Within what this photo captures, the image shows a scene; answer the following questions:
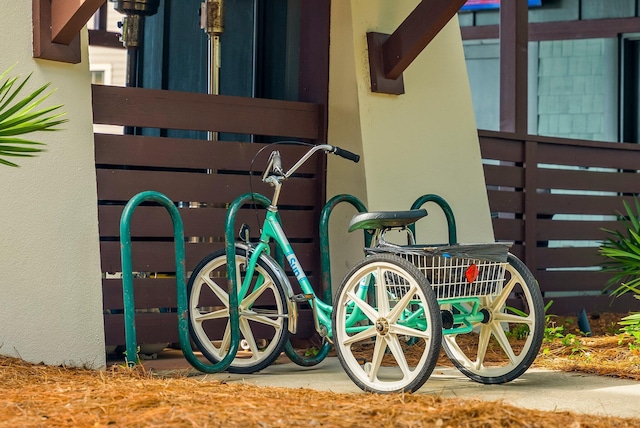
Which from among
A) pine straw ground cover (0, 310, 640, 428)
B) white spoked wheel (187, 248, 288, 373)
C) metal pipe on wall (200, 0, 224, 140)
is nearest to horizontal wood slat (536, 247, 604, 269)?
metal pipe on wall (200, 0, 224, 140)

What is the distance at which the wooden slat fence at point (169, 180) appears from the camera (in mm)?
5121

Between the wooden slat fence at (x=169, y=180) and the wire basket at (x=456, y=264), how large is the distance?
153 centimetres

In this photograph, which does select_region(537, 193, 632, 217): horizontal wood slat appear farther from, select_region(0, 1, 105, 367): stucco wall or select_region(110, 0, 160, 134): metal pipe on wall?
select_region(0, 1, 105, 367): stucco wall

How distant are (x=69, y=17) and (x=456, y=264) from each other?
2.13 meters

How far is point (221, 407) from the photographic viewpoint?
3.20 metres

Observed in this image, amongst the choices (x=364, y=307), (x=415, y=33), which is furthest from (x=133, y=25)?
(x=364, y=307)

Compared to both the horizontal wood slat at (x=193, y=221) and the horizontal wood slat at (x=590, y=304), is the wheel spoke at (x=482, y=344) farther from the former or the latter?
the horizontal wood slat at (x=590, y=304)

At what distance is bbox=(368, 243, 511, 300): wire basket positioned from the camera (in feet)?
13.2

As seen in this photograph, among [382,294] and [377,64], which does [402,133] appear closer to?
[377,64]

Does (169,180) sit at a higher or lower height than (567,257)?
higher

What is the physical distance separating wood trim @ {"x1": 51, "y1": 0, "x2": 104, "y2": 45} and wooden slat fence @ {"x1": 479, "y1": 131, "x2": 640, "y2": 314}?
303cm

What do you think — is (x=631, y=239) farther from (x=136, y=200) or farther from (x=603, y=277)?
(x=136, y=200)

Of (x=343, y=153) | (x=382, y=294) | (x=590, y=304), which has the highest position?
(x=343, y=153)

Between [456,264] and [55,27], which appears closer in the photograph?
[456,264]
